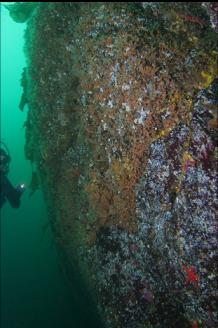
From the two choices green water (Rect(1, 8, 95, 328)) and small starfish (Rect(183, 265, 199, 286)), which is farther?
green water (Rect(1, 8, 95, 328))

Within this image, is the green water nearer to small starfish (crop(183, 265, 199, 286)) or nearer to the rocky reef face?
the rocky reef face

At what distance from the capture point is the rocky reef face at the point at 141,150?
2.54 meters

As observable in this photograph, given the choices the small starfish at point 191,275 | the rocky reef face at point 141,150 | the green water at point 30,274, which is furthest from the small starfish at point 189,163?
the green water at point 30,274

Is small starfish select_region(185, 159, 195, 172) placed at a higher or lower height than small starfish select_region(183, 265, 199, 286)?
higher

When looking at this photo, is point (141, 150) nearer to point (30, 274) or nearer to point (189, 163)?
point (189, 163)

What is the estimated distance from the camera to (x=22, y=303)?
13.7 metres

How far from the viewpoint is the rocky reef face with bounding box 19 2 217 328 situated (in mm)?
2545

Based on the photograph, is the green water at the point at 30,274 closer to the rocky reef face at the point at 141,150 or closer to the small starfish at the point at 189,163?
the rocky reef face at the point at 141,150

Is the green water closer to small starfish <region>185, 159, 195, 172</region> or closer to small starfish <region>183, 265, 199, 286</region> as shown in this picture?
small starfish <region>183, 265, 199, 286</region>

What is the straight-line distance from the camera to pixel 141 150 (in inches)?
116

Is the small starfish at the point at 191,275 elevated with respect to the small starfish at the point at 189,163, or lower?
lower

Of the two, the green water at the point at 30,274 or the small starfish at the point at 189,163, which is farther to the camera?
the green water at the point at 30,274

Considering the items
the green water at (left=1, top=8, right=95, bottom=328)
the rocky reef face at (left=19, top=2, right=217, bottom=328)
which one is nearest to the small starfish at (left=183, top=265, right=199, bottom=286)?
the rocky reef face at (left=19, top=2, right=217, bottom=328)

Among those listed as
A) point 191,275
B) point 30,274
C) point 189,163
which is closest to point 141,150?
point 189,163
